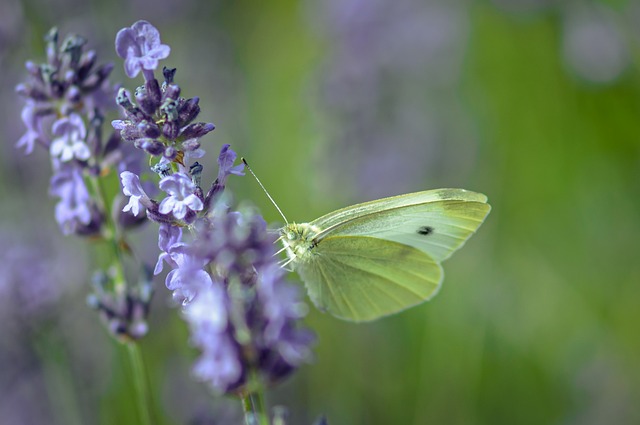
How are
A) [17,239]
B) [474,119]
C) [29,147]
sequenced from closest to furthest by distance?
1. [29,147]
2. [17,239]
3. [474,119]

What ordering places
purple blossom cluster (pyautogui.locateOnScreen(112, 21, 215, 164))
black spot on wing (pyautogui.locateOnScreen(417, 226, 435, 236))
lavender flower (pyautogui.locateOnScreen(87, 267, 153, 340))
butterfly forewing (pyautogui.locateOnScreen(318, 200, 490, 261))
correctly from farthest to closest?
black spot on wing (pyautogui.locateOnScreen(417, 226, 435, 236)) → butterfly forewing (pyautogui.locateOnScreen(318, 200, 490, 261)) → lavender flower (pyautogui.locateOnScreen(87, 267, 153, 340)) → purple blossom cluster (pyautogui.locateOnScreen(112, 21, 215, 164))

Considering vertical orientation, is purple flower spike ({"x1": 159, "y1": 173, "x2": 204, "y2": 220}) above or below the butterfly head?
above

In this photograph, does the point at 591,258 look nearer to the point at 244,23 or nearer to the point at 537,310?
the point at 537,310

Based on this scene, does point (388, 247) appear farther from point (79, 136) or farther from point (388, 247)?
point (79, 136)

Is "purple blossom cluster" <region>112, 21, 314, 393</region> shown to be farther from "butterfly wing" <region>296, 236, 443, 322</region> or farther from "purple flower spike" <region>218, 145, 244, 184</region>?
"butterfly wing" <region>296, 236, 443, 322</region>

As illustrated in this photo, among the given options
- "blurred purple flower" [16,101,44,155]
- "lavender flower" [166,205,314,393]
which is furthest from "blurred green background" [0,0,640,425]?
"lavender flower" [166,205,314,393]

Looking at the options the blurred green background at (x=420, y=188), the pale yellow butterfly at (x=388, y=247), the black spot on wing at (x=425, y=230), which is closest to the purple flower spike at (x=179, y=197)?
the pale yellow butterfly at (x=388, y=247)

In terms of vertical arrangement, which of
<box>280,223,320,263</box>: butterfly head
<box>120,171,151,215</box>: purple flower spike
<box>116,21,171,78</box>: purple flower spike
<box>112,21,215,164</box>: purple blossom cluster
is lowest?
<box>280,223,320,263</box>: butterfly head

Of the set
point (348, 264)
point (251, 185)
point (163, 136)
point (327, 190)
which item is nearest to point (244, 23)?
point (251, 185)
